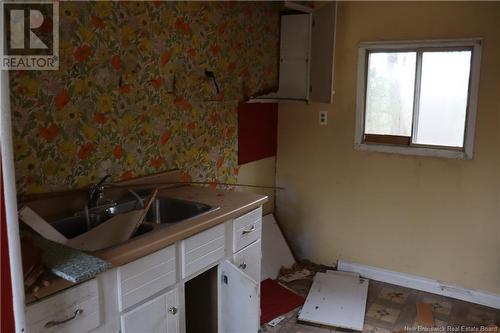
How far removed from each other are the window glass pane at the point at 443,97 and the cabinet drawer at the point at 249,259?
1.60m

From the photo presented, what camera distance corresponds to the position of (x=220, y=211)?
2.07 metres

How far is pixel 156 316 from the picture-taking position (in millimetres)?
1740

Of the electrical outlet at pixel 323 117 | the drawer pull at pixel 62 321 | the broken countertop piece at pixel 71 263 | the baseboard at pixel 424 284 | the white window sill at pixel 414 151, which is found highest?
the electrical outlet at pixel 323 117

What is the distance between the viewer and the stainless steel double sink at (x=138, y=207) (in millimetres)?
1914

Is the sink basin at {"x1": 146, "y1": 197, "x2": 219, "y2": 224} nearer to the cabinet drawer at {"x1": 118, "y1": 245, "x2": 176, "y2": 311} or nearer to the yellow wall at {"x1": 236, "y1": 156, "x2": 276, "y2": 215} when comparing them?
the cabinet drawer at {"x1": 118, "y1": 245, "x2": 176, "y2": 311}

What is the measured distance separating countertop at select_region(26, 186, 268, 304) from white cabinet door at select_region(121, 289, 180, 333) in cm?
23

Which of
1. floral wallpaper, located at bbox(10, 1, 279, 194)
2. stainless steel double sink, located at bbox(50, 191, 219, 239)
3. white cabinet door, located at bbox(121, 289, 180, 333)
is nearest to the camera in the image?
white cabinet door, located at bbox(121, 289, 180, 333)

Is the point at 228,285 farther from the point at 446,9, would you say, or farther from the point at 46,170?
the point at 446,9

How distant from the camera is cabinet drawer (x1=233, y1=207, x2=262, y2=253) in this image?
2.20 metres

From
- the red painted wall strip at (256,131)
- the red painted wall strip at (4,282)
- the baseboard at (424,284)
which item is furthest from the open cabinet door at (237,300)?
the baseboard at (424,284)

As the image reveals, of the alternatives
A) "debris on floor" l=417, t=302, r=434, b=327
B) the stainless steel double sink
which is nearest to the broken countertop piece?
the stainless steel double sink

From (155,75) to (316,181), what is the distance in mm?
1747

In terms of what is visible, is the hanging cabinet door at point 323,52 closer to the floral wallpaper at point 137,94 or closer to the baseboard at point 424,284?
the floral wallpaper at point 137,94

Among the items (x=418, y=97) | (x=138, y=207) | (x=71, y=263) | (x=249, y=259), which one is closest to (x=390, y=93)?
(x=418, y=97)
